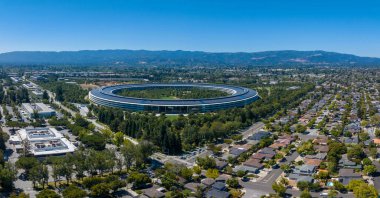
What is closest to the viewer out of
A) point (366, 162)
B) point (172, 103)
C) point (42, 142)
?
point (366, 162)

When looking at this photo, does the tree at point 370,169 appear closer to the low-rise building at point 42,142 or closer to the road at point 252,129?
the road at point 252,129

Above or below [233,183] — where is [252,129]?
below

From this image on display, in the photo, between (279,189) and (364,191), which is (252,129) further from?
(364,191)

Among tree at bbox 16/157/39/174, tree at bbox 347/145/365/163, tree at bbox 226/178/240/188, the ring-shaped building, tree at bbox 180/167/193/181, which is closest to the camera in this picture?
tree at bbox 226/178/240/188

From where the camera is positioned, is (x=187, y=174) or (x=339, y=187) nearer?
(x=339, y=187)

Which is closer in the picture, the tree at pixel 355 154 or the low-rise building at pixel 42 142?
the tree at pixel 355 154

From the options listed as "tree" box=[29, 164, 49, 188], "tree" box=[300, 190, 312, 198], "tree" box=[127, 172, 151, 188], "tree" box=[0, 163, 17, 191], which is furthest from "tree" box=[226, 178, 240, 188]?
"tree" box=[0, 163, 17, 191]

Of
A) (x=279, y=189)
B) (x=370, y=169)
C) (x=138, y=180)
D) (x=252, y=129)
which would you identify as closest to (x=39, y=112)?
(x=252, y=129)

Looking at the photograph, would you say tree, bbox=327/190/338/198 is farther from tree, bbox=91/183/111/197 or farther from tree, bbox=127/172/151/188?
tree, bbox=91/183/111/197

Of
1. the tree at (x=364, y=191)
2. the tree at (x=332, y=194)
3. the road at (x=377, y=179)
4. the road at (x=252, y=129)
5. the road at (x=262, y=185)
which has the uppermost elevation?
the tree at (x=364, y=191)

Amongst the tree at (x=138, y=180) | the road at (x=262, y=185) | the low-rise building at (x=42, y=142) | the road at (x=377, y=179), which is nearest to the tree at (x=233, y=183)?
the road at (x=262, y=185)

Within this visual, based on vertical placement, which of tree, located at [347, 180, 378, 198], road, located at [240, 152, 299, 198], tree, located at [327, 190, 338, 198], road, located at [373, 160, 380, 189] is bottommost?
road, located at [240, 152, 299, 198]
